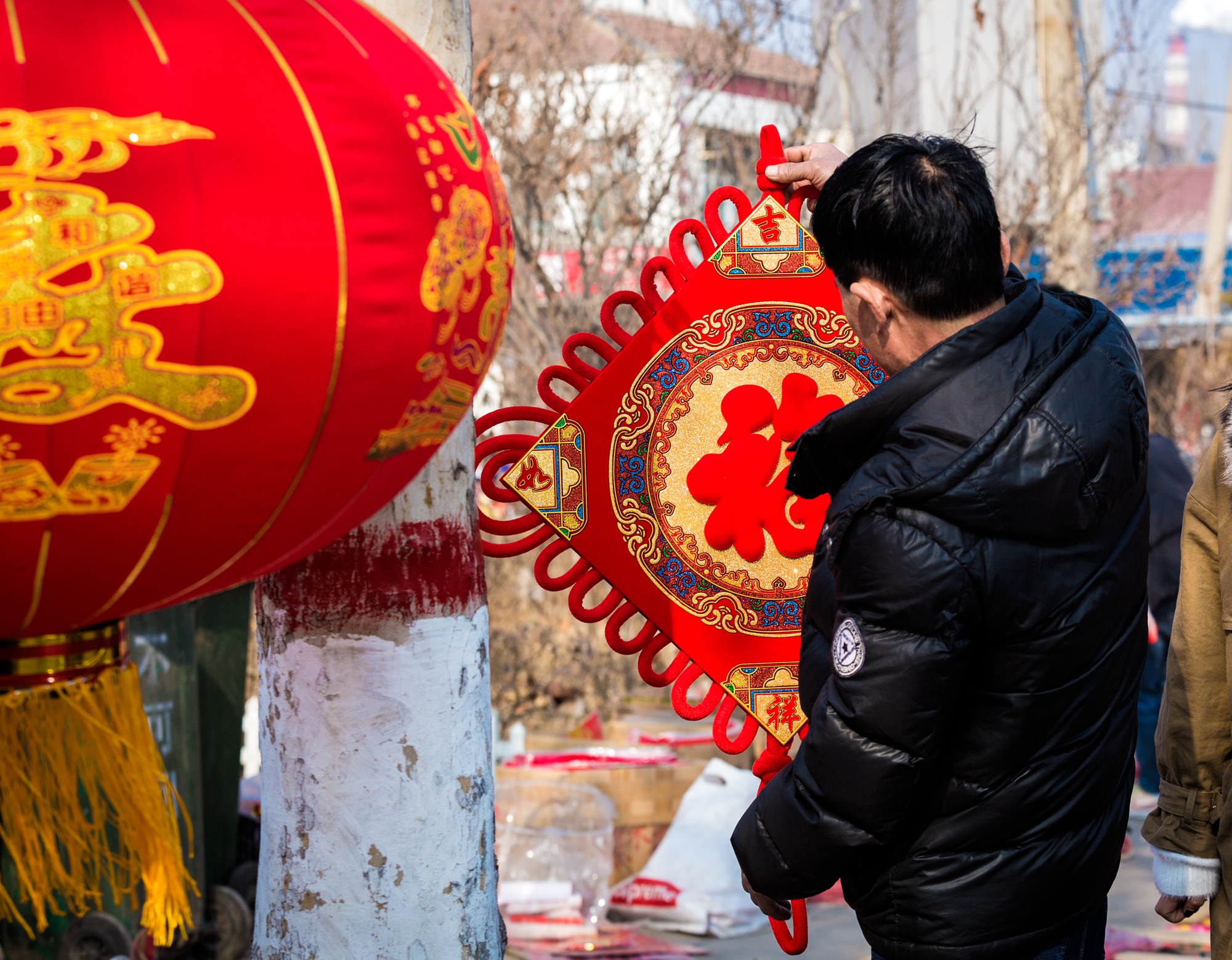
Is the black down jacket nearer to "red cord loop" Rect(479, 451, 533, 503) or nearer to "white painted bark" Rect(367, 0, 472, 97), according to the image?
"red cord loop" Rect(479, 451, 533, 503)

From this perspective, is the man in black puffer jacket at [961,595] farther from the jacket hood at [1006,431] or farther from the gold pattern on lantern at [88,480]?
the gold pattern on lantern at [88,480]

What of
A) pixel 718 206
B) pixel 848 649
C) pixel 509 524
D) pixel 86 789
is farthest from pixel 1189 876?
pixel 86 789

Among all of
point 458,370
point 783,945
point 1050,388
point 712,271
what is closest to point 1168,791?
point 783,945

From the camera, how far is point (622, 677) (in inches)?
245

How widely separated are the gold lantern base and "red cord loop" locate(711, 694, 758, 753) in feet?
3.06

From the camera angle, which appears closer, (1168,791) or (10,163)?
(10,163)

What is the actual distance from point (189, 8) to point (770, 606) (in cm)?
131

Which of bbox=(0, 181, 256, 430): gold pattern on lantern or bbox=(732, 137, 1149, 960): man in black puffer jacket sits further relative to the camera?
bbox=(732, 137, 1149, 960): man in black puffer jacket

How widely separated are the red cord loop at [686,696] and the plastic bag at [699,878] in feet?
5.72

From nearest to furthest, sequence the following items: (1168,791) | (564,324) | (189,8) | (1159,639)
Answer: (189,8)
(1168,791)
(1159,639)
(564,324)

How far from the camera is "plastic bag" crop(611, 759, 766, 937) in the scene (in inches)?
139

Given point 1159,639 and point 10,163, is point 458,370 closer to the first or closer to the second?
point 10,163

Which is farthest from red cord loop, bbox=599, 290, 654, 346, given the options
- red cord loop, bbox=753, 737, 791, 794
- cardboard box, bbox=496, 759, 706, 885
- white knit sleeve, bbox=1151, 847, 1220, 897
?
cardboard box, bbox=496, 759, 706, 885

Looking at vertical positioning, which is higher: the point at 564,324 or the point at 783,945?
the point at 564,324
